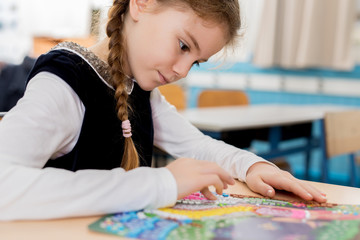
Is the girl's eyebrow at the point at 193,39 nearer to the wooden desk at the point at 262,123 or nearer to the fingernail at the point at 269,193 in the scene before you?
the fingernail at the point at 269,193

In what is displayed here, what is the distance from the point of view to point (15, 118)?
74 centimetres

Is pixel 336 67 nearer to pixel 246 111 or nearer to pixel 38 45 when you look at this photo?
pixel 246 111

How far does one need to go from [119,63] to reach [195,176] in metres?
0.36

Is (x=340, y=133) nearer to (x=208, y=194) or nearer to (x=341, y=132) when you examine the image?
(x=341, y=132)

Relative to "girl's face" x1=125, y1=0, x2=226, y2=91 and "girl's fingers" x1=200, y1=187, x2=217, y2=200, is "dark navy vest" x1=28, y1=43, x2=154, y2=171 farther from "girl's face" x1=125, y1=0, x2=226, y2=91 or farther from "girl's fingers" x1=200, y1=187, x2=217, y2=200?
"girl's fingers" x1=200, y1=187, x2=217, y2=200

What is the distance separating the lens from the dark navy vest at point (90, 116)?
89 cm

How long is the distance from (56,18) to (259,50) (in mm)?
2829

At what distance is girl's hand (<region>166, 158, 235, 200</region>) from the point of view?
2.48 ft

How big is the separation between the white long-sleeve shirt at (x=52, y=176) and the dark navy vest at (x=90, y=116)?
36 mm

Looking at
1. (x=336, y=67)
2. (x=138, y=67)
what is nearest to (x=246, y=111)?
(x=336, y=67)

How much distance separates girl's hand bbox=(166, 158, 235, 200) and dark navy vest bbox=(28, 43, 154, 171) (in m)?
0.27

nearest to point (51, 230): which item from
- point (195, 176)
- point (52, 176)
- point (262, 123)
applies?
point (52, 176)

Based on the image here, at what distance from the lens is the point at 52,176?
70cm

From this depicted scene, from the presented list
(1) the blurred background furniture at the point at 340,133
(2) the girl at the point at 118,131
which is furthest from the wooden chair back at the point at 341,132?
(2) the girl at the point at 118,131
